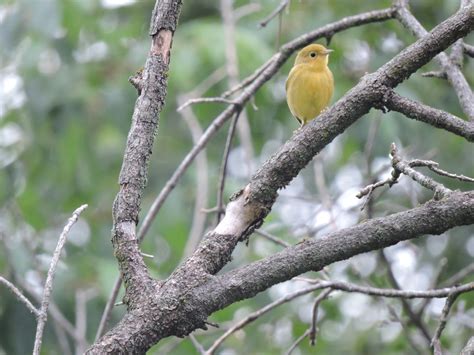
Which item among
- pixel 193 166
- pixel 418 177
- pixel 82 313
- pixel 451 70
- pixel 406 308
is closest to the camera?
pixel 418 177

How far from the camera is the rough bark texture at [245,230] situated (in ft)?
8.41

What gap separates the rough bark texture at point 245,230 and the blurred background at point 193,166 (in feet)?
8.30

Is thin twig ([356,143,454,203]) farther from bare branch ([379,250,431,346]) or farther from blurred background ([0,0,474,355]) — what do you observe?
blurred background ([0,0,474,355])

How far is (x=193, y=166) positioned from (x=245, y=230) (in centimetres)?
555

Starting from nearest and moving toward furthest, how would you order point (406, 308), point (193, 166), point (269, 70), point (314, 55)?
point (269, 70) < point (406, 308) < point (314, 55) < point (193, 166)

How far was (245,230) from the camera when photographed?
288cm

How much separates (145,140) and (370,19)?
1644 millimetres

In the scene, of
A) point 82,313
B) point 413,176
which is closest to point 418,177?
point 413,176

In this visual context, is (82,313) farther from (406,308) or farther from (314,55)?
(314,55)

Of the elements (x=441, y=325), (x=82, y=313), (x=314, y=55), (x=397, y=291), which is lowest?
(x=441, y=325)

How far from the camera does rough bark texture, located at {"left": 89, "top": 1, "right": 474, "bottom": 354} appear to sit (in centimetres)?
256

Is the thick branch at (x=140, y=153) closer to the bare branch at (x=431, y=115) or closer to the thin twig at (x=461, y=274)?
the bare branch at (x=431, y=115)

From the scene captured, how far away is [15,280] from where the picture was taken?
5.54 m

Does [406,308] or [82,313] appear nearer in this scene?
[406,308]
